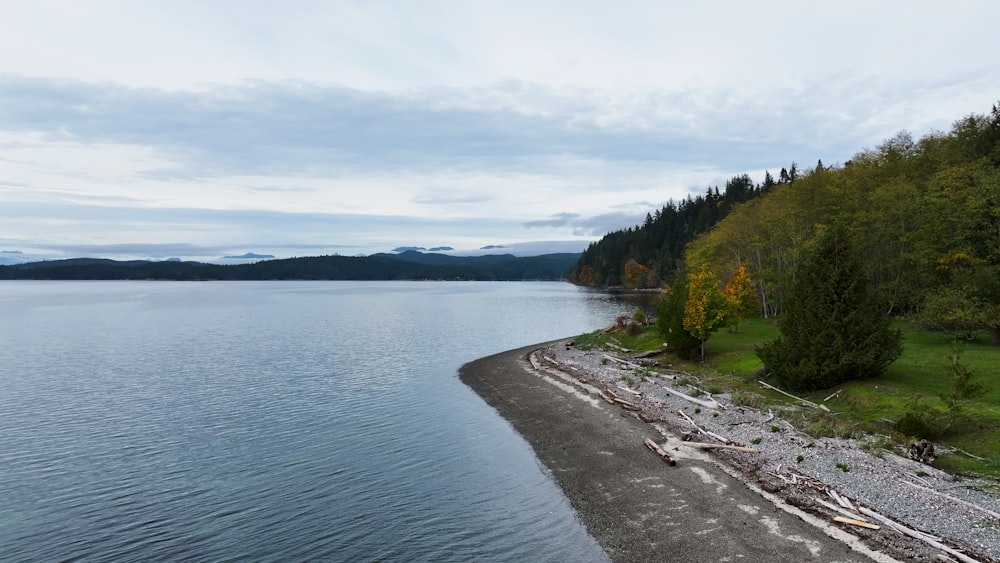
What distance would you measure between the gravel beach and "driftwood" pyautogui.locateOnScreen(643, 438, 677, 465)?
16 cm

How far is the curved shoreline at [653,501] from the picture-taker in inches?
608

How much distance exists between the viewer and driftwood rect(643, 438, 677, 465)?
22497 mm

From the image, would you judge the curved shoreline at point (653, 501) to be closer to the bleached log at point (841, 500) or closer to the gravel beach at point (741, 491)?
the gravel beach at point (741, 491)

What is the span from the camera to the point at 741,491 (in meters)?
19.2

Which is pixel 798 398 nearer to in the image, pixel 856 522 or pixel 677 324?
pixel 856 522

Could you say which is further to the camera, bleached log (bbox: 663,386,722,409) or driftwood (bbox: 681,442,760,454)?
bleached log (bbox: 663,386,722,409)

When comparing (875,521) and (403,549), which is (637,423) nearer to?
(875,521)

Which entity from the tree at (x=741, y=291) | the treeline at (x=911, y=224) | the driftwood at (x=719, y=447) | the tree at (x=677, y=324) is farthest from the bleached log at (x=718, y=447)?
the tree at (x=741, y=291)

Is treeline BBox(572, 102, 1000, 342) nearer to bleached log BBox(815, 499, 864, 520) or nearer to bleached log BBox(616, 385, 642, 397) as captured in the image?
bleached log BBox(616, 385, 642, 397)

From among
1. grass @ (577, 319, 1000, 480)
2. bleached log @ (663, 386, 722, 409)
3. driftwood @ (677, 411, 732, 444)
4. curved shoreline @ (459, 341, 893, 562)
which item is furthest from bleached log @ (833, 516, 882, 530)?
bleached log @ (663, 386, 722, 409)

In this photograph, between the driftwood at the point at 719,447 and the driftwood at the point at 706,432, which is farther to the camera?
the driftwood at the point at 706,432

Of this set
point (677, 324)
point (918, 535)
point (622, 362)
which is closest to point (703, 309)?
point (677, 324)

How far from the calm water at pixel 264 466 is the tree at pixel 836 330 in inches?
605

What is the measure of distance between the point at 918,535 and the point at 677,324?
29.2 meters
